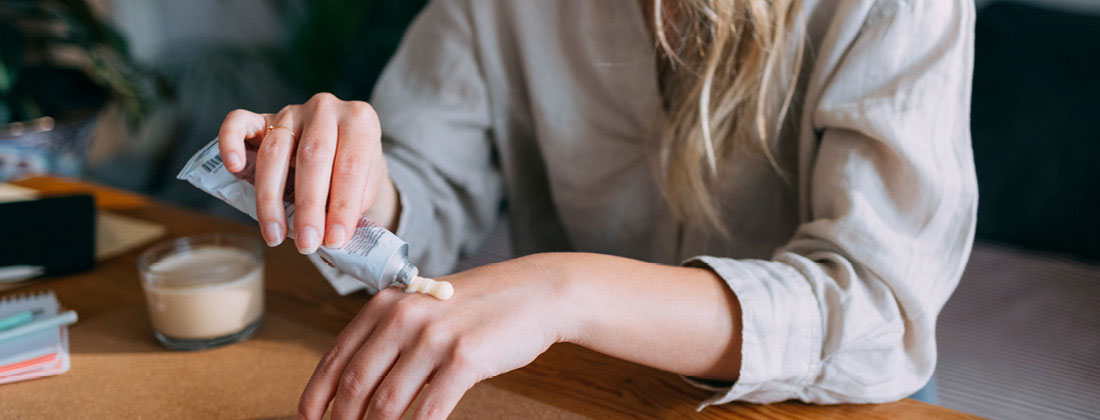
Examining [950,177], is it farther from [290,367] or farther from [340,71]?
[340,71]

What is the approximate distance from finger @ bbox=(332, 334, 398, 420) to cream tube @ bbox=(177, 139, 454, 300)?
46 mm

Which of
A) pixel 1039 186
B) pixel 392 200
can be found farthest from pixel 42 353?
pixel 1039 186

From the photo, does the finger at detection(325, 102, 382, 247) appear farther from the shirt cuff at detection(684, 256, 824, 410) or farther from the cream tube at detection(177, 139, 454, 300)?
the shirt cuff at detection(684, 256, 824, 410)

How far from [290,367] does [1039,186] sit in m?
1.28

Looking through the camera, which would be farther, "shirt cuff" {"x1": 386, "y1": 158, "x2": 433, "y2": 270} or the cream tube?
"shirt cuff" {"x1": 386, "y1": 158, "x2": 433, "y2": 270}

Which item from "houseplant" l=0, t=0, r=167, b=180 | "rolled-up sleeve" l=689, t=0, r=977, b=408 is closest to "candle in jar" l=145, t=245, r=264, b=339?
"rolled-up sleeve" l=689, t=0, r=977, b=408

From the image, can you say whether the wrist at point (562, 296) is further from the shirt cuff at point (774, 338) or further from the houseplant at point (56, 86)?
the houseplant at point (56, 86)

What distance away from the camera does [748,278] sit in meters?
0.54

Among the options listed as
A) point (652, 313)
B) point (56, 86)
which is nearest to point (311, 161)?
point (652, 313)

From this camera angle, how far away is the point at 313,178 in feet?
1.61

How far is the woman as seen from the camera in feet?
1.56

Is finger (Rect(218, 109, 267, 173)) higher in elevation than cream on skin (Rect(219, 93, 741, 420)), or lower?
higher

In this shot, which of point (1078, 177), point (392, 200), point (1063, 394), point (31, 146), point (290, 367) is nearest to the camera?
point (290, 367)

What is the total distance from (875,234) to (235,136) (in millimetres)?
474
